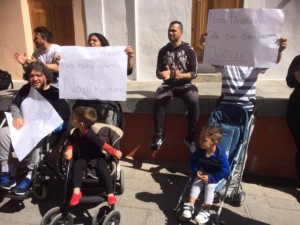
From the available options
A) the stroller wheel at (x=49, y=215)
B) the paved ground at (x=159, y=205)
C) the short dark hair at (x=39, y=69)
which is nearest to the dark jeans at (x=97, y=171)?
the stroller wheel at (x=49, y=215)

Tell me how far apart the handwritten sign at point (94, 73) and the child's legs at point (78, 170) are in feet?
2.54

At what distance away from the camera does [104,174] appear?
3.01 metres

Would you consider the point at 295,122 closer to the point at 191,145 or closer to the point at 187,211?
the point at 191,145

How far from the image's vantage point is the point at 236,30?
3.36 m

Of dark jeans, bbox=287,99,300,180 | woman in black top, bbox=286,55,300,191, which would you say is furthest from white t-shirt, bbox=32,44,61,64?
dark jeans, bbox=287,99,300,180

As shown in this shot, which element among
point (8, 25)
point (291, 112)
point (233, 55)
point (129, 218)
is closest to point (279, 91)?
A: point (291, 112)

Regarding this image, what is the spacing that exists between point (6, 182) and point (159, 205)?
166cm

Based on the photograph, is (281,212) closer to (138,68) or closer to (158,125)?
(158,125)

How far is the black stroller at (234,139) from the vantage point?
3297 millimetres

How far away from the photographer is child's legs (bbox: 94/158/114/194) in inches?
118

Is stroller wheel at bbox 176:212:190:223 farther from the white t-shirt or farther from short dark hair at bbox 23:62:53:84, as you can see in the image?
the white t-shirt

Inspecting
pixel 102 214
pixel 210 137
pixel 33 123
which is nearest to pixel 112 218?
pixel 102 214

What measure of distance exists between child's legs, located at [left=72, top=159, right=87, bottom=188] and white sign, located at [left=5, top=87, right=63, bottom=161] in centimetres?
56

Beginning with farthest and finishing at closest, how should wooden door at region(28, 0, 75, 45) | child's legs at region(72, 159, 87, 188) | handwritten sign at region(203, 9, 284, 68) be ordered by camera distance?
wooden door at region(28, 0, 75, 45) < handwritten sign at region(203, 9, 284, 68) < child's legs at region(72, 159, 87, 188)
